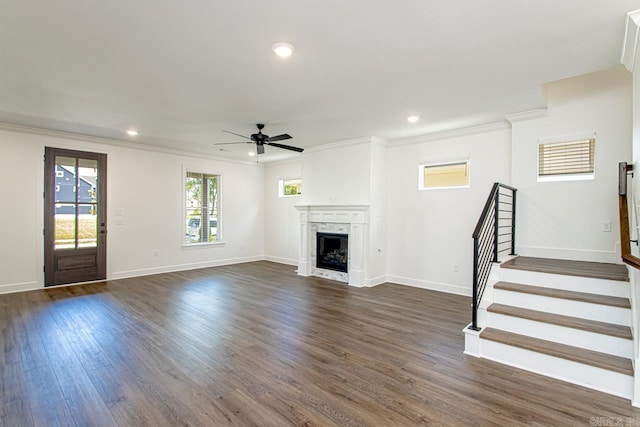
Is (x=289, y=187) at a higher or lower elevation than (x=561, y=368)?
higher

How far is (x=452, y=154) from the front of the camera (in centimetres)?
539

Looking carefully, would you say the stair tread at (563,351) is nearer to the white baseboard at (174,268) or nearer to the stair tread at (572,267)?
the stair tread at (572,267)

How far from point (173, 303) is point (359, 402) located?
3.48 meters

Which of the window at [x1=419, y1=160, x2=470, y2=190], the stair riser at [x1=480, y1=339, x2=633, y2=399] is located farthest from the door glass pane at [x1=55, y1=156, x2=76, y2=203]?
the stair riser at [x1=480, y1=339, x2=633, y2=399]

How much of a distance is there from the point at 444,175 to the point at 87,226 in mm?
6652

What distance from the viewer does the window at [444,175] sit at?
535 cm

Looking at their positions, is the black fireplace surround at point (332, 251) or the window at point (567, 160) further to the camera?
the black fireplace surround at point (332, 251)

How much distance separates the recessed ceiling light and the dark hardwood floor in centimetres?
276

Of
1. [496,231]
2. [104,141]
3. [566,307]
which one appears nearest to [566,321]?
[566,307]

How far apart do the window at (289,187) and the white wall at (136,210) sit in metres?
0.73

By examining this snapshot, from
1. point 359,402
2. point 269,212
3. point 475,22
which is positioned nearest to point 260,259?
point 269,212

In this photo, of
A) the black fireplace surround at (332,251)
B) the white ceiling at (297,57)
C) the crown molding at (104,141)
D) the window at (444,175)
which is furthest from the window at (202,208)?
the window at (444,175)

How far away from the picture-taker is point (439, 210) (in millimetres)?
5547

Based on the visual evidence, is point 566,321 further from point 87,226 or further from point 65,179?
point 65,179
